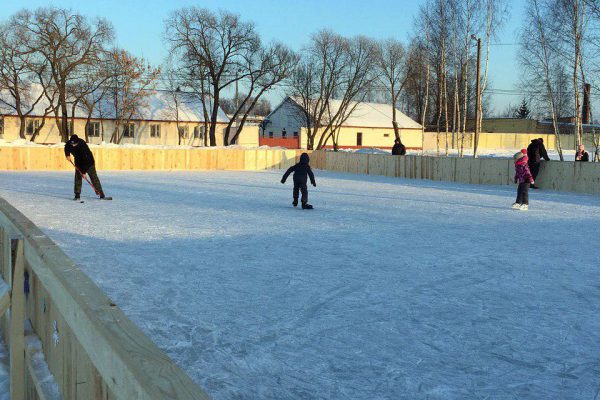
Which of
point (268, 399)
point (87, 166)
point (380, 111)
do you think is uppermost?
point (380, 111)

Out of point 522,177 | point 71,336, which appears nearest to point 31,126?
point 522,177

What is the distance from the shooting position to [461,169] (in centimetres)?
2348

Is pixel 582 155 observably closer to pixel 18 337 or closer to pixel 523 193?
pixel 523 193

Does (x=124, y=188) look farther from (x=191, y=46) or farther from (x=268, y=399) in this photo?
(x=191, y=46)

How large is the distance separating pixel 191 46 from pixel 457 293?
3847 cm

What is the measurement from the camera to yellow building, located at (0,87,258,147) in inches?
1818

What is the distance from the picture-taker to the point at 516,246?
874 centimetres

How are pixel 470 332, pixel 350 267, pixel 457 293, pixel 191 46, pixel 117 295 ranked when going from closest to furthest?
pixel 470 332 → pixel 117 295 → pixel 457 293 → pixel 350 267 → pixel 191 46

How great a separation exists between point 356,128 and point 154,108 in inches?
778

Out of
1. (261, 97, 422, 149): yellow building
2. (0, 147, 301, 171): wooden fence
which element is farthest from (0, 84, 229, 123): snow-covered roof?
(0, 147, 301, 171): wooden fence

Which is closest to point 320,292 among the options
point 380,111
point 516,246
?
point 516,246

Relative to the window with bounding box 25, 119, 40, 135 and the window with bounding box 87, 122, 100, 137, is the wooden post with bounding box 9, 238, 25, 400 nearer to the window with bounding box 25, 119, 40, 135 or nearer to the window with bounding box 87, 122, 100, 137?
the window with bounding box 25, 119, 40, 135

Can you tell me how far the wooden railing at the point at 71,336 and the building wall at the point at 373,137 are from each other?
5456 cm

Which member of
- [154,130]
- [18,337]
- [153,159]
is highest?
[154,130]
